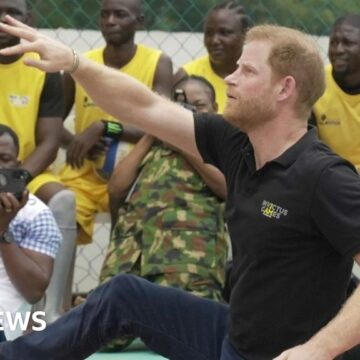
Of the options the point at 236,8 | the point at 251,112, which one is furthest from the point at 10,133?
the point at 251,112

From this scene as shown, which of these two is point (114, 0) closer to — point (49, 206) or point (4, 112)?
point (4, 112)

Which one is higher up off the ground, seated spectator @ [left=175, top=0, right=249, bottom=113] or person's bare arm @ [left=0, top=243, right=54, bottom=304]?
seated spectator @ [left=175, top=0, right=249, bottom=113]

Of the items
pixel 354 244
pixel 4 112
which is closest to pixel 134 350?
pixel 4 112

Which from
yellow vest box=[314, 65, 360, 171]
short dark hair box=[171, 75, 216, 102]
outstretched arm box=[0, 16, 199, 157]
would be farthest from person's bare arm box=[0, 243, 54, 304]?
yellow vest box=[314, 65, 360, 171]

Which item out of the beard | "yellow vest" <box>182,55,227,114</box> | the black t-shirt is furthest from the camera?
"yellow vest" <box>182,55,227,114</box>

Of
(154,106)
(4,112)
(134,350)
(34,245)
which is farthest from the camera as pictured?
(4,112)

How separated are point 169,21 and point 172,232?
185 cm

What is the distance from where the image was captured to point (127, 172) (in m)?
5.77

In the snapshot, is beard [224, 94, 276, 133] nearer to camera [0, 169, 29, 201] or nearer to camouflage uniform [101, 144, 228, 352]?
camera [0, 169, 29, 201]

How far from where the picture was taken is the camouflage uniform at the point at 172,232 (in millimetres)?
5375

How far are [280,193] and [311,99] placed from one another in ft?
1.27

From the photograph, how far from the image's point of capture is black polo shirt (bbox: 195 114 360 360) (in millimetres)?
→ 3545

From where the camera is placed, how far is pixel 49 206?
225 inches

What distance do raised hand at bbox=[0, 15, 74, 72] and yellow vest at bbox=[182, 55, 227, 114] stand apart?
239 cm
